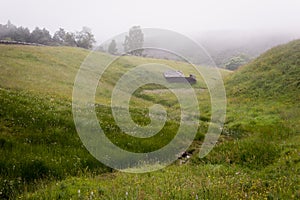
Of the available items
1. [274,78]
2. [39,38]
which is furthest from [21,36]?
[274,78]

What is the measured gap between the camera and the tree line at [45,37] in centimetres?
11619

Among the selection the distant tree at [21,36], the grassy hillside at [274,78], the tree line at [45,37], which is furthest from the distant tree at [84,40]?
the grassy hillside at [274,78]

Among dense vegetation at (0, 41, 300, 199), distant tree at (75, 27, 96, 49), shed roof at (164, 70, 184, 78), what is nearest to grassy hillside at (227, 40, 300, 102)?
dense vegetation at (0, 41, 300, 199)

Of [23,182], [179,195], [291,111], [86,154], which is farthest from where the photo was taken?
[291,111]

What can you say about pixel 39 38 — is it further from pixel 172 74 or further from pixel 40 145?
pixel 40 145

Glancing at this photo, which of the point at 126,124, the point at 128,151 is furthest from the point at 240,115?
the point at 128,151

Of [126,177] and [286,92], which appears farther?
[286,92]

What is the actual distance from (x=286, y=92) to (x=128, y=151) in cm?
2241

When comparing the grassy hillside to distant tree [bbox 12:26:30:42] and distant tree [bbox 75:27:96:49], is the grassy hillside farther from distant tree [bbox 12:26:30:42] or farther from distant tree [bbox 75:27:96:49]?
distant tree [bbox 75:27:96:49]

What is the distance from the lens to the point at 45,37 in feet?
393

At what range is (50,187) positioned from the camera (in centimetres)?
970

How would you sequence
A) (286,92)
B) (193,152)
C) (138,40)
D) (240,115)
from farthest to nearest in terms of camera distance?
(138,40) → (286,92) → (240,115) → (193,152)

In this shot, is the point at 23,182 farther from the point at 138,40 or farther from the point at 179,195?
the point at 138,40

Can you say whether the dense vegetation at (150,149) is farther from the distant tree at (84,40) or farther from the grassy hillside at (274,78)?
the distant tree at (84,40)
